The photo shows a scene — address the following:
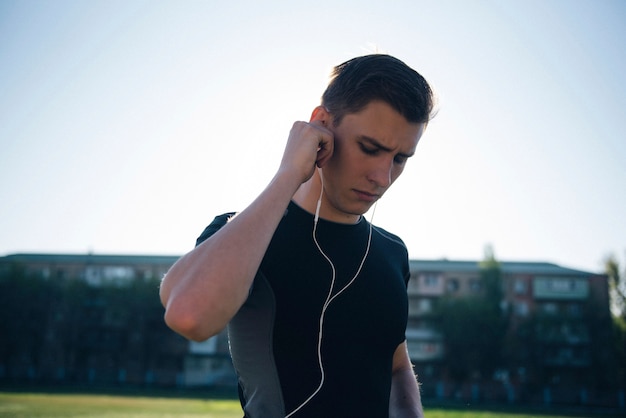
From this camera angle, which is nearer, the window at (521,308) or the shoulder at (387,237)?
the shoulder at (387,237)

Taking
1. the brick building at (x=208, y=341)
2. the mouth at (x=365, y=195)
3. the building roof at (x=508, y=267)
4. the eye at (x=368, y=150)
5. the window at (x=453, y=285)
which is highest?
the eye at (x=368, y=150)

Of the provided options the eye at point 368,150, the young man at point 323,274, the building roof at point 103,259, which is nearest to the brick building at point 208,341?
the building roof at point 103,259

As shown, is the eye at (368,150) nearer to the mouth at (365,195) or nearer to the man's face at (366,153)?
the man's face at (366,153)

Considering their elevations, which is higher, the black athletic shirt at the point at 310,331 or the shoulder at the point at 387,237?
the shoulder at the point at 387,237

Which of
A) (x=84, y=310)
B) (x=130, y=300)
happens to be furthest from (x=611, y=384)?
(x=84, y=310)

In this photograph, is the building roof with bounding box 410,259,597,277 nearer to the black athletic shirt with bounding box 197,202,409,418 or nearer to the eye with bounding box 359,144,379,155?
the black athletic shirt with bounding box 197,202,409,418

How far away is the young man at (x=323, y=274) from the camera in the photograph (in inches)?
71.0

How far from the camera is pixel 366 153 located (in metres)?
2.37

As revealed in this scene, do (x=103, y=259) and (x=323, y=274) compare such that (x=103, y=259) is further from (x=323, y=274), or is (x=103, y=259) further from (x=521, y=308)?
(x=323, y=274)

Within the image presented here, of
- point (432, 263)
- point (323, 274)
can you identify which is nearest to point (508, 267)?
point (432, 263)

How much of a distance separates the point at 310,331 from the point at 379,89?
44.5 inches

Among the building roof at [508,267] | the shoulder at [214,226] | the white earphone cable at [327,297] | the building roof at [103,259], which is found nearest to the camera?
the white earphone cable at [327,297]

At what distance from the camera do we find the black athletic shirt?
6.77 ft

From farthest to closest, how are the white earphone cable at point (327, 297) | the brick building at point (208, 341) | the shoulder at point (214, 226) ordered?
the brick building at point (208, 341) → the shoulder at point (214, 226) → the white earphone cable at point (327, 297)
